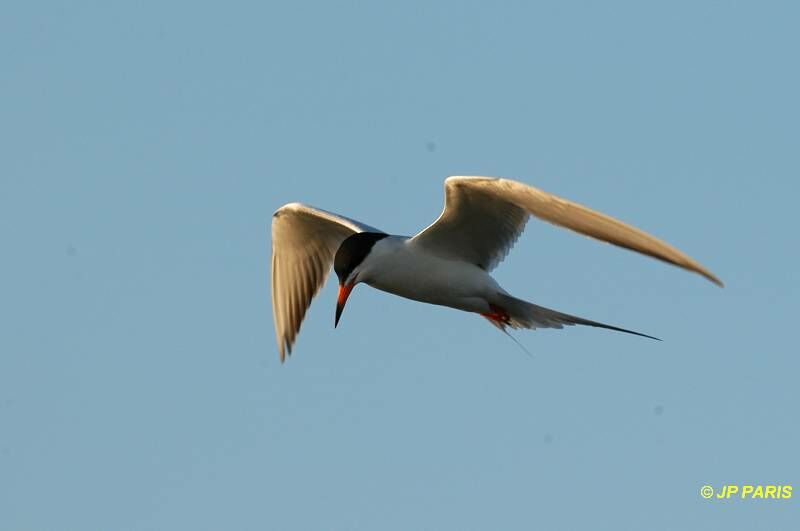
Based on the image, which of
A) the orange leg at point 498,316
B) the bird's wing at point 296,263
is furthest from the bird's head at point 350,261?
the bird's wing at point 296,263

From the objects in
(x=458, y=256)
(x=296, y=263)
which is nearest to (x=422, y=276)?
(x=458, y=256)

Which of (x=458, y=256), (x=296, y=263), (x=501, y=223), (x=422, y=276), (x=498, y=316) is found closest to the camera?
(x=501, y=223)

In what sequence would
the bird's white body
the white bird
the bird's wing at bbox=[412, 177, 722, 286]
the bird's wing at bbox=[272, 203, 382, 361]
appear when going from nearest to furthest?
the bird's wing at bbox=[412, 177, 722, 286]
the white bird
the bird's white body
the bird's wing at bbox=[272, 203, 382, 361]

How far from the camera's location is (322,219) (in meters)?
12.0

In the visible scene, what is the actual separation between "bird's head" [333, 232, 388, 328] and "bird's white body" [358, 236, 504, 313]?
5cm

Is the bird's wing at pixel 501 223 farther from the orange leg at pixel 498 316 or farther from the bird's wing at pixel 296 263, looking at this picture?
the bird's wing at pixel 296 263

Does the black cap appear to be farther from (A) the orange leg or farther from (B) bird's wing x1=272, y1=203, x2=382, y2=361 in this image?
(B) bird's wing x1=272, y1=203, x2=382, y2=361

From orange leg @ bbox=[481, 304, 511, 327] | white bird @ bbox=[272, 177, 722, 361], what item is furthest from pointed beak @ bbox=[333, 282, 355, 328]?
orange leg @ bbox=[481, 304, 511, 327]

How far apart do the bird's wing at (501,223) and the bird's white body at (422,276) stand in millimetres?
98

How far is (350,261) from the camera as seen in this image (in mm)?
10484

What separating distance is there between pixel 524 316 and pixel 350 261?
5.08ft

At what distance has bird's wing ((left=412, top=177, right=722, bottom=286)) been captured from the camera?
7.89 m

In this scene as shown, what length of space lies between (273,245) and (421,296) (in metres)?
2.39

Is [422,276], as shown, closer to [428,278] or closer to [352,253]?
[428,278]
